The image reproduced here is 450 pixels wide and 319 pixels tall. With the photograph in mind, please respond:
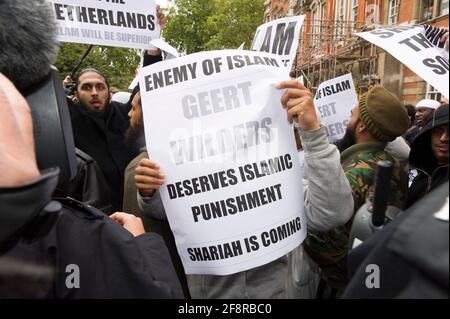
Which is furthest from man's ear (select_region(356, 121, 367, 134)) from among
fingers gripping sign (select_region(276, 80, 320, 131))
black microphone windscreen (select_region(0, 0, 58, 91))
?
black microphone windscreen (select_region(0, 0, 58, 91))

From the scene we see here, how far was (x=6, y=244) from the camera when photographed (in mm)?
782

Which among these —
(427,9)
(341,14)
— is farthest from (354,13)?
(427,9)

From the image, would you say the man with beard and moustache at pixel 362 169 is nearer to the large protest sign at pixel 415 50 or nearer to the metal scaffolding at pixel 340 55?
the large protest sign at pixel 415 50

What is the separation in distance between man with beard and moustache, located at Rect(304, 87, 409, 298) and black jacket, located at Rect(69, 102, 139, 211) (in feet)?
4.72

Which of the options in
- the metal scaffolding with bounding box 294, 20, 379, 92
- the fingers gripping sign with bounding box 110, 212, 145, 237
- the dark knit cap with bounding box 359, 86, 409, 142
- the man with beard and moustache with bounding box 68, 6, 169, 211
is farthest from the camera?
the metal scaffolding with bounding box 294, 20, 379, 92

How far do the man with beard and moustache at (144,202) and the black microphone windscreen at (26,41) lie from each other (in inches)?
23.4

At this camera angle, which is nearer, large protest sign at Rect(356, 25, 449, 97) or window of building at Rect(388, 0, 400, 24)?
large protest sign at Rect(356, 25, 449, 97)

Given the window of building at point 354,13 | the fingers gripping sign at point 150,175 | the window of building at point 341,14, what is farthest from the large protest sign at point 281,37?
the window of building at point 341,14

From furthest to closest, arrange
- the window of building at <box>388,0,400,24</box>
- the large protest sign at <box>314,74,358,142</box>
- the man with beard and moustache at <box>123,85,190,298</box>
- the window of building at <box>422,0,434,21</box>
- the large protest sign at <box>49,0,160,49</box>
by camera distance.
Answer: the window of building at <box>388,0,400,24</box>, the window of building at <box>422,0,434,21</box>, the large protest sign at <box>314,74,358,142</box>, the large protest sign at <box>49,0,160,49</box>, the man with beard and moustache at <box>123,85,190,298</box>

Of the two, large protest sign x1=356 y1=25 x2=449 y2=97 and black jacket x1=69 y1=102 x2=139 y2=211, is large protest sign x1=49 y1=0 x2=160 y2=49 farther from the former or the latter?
large protest sign x1=356 y1=25 x2=449 y2=97

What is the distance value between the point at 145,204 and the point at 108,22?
57.1 inches

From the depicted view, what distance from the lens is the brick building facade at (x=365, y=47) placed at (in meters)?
12.2

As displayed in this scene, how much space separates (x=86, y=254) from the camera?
36.3 inches

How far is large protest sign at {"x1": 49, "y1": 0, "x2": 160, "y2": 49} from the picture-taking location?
243 cm
